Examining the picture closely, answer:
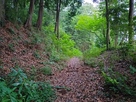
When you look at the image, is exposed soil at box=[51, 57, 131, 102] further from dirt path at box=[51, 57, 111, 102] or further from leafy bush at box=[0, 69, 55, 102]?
leafy bush at box=[0, 69, 55, 102]

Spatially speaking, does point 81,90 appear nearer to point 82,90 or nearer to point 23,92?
point 82,90

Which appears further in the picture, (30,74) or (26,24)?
(26,24)

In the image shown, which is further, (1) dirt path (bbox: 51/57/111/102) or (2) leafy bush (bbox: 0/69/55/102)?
(1) dirt path (bbox: 51/57/111/102)

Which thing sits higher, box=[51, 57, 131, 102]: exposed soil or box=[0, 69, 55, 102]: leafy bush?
box=[0, 69, 55, 102]: leafy bush

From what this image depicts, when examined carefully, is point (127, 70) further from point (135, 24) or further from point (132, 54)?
point (135, 24)

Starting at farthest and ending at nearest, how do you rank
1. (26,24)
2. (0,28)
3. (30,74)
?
(26,24), (0,28), (30,74)

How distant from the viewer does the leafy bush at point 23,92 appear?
3948mm

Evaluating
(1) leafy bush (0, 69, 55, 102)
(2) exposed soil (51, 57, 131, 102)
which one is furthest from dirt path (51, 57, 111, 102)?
(1) leafy bush (0, 69, 55, 102)

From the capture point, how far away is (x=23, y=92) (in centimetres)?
468

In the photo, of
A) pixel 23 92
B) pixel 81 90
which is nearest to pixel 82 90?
pixel 81 90

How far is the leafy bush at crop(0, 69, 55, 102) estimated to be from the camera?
13.0 feet

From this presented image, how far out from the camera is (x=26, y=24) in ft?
44.7

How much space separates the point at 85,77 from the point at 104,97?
84.1 inches

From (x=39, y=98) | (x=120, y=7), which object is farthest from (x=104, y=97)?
(x=120, y=7)
